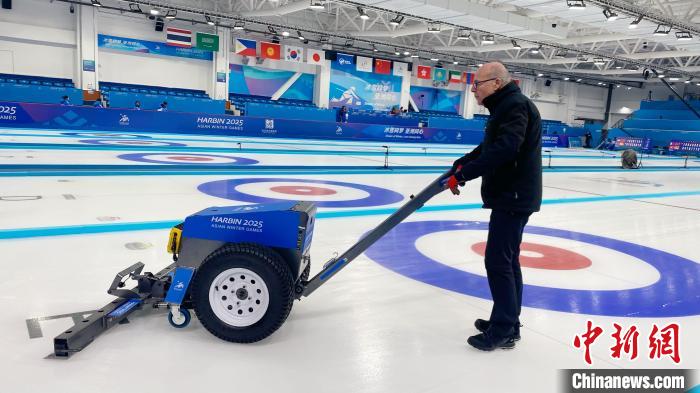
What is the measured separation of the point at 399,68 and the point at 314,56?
6.41 m

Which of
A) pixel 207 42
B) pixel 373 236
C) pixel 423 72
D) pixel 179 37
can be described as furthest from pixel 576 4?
pixel 179 37

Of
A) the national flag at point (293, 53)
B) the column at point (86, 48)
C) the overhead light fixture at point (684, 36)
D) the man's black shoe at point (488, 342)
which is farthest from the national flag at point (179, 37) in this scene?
the man's black shoe at point (488, 342)

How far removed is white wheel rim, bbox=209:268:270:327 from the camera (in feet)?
8.41

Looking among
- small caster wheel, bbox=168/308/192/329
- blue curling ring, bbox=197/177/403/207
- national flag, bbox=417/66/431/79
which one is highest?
national flag, bbox=417/66/431/79

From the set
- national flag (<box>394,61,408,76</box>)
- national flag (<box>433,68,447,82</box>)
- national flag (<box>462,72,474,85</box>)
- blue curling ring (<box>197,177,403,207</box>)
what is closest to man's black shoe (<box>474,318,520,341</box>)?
blue curling ring (<box>197,177,403,207</box>)

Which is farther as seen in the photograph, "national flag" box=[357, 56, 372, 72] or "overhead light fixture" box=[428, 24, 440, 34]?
"national flag" box=[357, 56, 372, 72]

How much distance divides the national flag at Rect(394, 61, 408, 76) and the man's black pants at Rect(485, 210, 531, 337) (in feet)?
105

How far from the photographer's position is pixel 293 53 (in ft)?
94.2

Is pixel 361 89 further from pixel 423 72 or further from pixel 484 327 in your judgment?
pixel 484 327

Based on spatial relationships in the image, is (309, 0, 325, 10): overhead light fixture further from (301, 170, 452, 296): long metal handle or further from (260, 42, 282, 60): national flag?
(301, 170, 452, 296): long metal handle

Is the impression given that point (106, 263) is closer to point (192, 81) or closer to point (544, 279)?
point (544, 279)

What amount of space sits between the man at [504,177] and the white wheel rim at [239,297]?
1152 mm

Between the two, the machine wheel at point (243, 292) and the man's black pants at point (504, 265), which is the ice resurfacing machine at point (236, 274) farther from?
the man's black pants at point (504, 265)

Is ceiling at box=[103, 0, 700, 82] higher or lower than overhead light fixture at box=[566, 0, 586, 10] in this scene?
higher
